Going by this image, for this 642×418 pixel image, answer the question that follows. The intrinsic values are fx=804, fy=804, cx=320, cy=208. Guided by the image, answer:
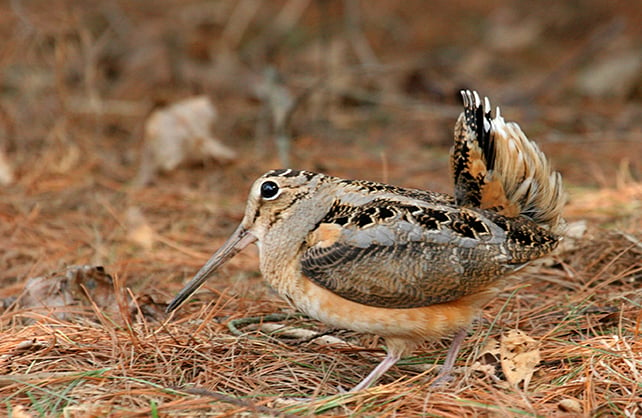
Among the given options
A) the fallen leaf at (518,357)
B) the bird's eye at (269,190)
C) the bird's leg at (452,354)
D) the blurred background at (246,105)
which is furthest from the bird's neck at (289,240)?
the blurred background at (246,105)

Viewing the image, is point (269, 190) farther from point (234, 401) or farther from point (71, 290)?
point (71, 290)

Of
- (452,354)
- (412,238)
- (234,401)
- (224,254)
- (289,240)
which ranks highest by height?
(412,238)

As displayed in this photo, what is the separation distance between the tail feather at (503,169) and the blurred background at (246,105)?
5.69 feet

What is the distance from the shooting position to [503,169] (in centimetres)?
382

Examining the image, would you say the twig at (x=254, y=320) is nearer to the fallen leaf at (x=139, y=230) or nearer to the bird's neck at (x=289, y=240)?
the bird's neck at (x=289, y=240)

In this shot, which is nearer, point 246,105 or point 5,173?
point 5,173

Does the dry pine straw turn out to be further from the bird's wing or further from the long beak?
the bird's wing

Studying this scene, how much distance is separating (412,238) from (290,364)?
835mm

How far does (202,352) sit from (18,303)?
1.28 m

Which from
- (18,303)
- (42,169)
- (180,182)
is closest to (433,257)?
(18,303)

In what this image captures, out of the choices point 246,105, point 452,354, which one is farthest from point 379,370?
point 246,105

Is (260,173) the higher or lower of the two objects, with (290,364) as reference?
higher

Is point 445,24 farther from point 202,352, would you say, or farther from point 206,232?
point 202,352

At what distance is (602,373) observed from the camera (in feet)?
11.5
